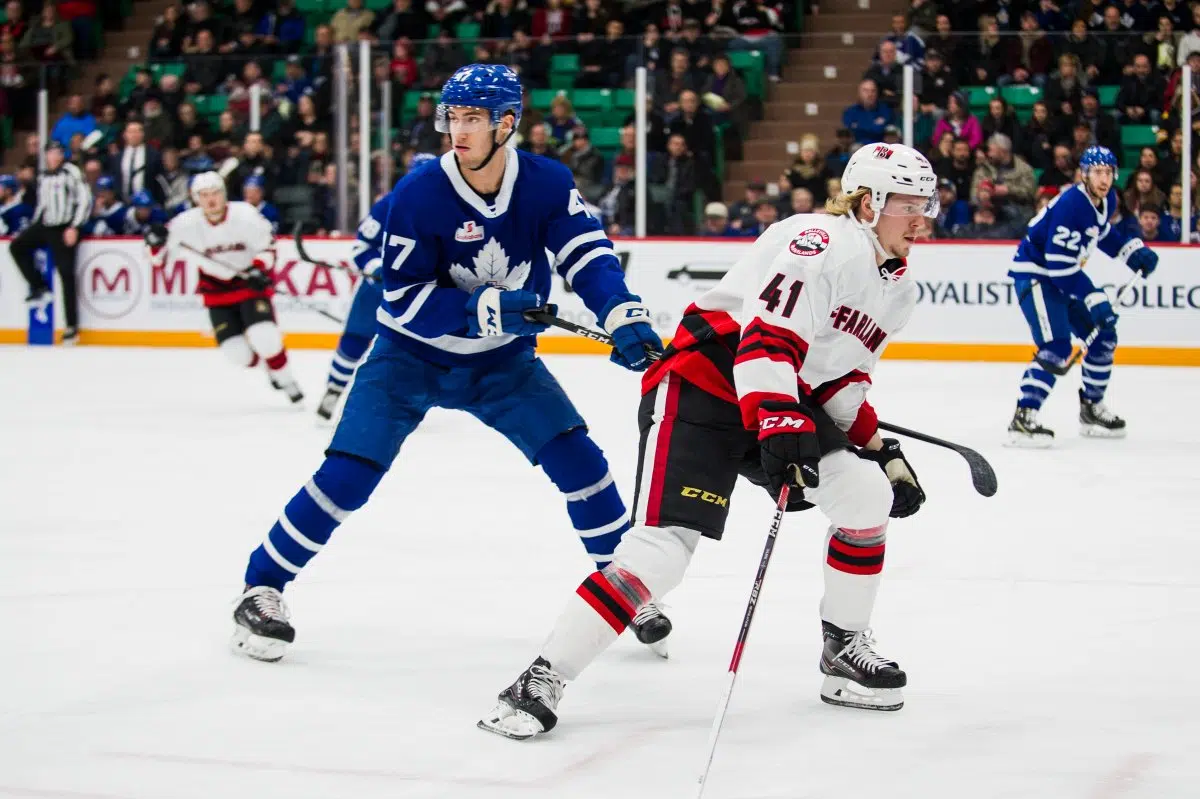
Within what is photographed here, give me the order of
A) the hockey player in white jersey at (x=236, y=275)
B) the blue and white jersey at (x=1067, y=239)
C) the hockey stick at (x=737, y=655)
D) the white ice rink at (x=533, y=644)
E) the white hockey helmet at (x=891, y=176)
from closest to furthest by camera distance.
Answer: the hockey stick at (x=737, y=655) < the white ice rink at (x=533, y=644) < the white hockey helmet at (x=891, y=176) < the blue and white jersey at (x=1067, y=239) < the hockey player in white jersey at (x=236, y=275)

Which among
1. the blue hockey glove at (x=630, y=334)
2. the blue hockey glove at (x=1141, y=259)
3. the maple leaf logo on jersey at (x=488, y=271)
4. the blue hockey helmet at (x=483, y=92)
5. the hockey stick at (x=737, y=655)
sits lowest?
the hockey stick at (x=737, y=655)

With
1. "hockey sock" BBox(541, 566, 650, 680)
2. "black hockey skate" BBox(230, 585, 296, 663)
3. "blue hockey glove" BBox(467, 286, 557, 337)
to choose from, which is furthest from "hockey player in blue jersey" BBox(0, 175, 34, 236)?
"hockey sock" BBox(541, 566, 650, 680)

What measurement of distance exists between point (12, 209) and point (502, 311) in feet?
33.0

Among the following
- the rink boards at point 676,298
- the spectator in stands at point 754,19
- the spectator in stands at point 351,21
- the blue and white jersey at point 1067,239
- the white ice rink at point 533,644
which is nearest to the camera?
the white ice rink at point 533,644

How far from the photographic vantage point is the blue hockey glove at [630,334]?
3291 millimetres

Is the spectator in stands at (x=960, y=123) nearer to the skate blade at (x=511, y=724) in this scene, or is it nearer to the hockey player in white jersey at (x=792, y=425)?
the hockey player in white jersey at (x=792, y=425)

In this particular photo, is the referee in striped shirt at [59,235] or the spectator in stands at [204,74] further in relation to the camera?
the spectator in stands at [204,74]

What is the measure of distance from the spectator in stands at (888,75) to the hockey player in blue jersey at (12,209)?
654 cm

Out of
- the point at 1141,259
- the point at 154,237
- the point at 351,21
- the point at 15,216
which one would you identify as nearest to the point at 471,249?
the point at 1141,259

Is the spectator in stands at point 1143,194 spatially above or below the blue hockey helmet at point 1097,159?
below

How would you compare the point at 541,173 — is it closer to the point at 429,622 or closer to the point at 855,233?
the point at 855,233

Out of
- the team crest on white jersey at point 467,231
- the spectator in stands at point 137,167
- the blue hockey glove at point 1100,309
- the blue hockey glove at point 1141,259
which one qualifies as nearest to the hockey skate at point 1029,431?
the blue hockey glove at point 1100,309

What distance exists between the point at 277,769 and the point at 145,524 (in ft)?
8.52

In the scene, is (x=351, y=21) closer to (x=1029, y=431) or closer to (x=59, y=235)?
(x=59, y=235)
